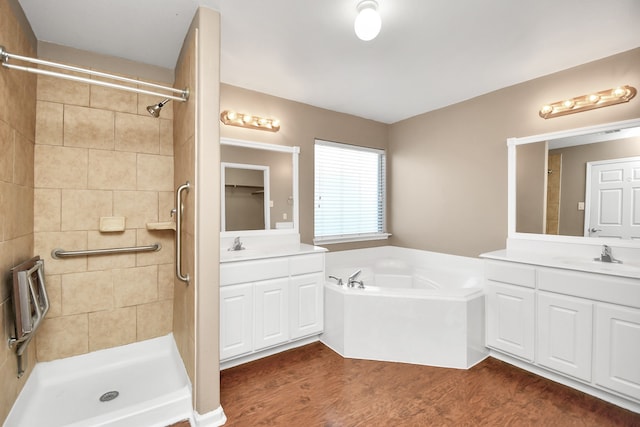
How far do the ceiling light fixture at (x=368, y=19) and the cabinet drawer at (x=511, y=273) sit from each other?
1889mm

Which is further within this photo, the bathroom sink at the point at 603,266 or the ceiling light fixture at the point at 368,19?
the bathroom sink at the point at 603,266

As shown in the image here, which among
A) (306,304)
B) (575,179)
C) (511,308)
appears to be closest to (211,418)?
(306,304)

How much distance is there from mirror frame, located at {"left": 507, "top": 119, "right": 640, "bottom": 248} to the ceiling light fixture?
1.82 metres

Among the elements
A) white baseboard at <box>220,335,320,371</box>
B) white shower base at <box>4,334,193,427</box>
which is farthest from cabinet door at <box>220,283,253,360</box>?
white shower base at <box>4,334,193,427</box>

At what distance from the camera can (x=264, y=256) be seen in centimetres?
226

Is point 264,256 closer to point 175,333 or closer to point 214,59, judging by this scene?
point 175,333

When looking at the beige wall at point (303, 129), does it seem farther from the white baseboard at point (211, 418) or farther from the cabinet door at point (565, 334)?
the cabinet door at point (565, 334)

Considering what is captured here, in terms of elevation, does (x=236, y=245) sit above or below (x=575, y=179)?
below

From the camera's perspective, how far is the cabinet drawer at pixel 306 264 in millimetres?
2414

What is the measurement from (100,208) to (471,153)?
3.30m

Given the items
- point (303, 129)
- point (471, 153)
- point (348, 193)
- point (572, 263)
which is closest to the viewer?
point (572, 263)

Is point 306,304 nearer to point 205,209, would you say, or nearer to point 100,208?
point 205,209

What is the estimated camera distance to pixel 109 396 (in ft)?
6.04

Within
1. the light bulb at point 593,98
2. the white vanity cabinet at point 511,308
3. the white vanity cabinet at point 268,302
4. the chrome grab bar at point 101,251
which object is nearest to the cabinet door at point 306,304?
the white vanity cabinet at point 268,302
